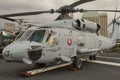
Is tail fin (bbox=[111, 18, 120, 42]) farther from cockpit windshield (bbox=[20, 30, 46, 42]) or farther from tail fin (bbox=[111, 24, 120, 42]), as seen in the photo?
cockpit windshield (bbox=[20, 30, 46, 42])

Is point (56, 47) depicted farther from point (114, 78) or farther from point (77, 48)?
point (114, 78)

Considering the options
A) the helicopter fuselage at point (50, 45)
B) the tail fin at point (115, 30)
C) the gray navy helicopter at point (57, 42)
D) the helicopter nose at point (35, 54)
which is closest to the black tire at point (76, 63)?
the gray navy helicopter at point (57, 42)

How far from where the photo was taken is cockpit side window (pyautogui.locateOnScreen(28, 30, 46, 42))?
11188 millimetres

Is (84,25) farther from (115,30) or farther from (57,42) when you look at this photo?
(115,30)

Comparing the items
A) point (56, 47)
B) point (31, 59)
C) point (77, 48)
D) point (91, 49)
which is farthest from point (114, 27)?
point (31, 59)

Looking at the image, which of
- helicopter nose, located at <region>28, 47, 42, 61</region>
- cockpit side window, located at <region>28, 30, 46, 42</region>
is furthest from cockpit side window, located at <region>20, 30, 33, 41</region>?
helicopter nose, located at <region>28, 47, 42, 61</region>

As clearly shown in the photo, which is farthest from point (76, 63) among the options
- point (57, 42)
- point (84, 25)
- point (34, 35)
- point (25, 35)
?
point (25, 35)

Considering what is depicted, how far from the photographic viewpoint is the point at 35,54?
10.7 meters

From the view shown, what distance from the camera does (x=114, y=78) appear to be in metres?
10.4

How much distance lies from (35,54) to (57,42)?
5.49 feet

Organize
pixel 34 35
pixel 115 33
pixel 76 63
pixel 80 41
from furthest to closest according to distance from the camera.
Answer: pixel 115 33 → pixel 80 41 → pixel 76 63 → pixel 34 35

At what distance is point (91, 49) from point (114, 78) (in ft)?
14.0

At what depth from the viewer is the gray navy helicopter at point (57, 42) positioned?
1039 centimetres

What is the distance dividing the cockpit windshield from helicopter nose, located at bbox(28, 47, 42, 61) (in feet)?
2.00
